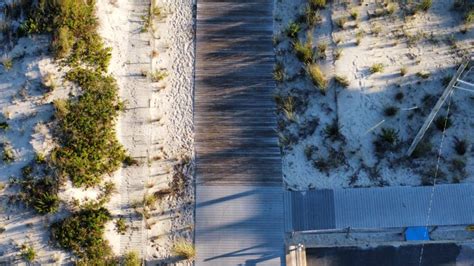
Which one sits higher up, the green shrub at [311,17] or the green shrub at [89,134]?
the green shrub at [311,17]

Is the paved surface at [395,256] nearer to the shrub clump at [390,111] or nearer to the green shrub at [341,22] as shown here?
the shrub clump at [390,111]

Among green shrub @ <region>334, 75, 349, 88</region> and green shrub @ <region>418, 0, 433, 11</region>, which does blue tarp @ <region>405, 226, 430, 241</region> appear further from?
green shrub @ <region>418, 0, 433, 11</region>

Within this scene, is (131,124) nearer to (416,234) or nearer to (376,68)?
(376,68)

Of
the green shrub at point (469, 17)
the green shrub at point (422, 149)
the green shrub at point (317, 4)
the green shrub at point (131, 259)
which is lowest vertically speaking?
the green shrub at point (131, 259)

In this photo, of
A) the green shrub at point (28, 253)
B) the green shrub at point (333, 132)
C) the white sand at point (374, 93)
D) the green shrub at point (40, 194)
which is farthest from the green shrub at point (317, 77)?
the green shrub at point (28, 253)

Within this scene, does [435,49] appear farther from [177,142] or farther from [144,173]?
[144,173]

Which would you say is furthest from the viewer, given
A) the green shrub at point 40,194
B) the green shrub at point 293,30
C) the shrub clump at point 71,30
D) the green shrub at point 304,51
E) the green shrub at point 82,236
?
the green shrub at point 293,30

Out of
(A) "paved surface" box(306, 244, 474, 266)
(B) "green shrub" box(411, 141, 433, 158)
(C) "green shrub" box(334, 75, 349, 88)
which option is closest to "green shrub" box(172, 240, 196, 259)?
(A) "paved surface" box(306, 244, 474, 266)
